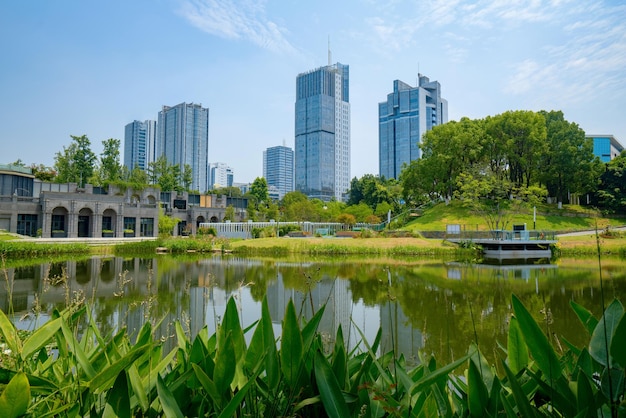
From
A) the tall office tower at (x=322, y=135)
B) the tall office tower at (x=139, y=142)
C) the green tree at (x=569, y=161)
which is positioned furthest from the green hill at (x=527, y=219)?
the tall office tower at (x=139, y=142)

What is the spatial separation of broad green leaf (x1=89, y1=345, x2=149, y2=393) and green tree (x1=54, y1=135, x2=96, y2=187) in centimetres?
4650

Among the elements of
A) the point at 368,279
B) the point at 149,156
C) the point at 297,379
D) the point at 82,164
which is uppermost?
the point at 149,156

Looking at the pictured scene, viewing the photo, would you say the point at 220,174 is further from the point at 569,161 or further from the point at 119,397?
the point at 119,397

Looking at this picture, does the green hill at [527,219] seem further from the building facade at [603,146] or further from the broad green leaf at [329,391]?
the building facade at [603,146]

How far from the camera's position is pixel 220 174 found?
141500mm

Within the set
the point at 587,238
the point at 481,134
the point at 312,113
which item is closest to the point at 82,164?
the point at 481,134

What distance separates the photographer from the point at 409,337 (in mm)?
5172

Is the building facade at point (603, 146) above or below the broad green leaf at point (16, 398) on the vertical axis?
above

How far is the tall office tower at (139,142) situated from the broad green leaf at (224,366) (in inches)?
3979

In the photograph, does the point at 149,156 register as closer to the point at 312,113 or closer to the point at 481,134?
the point at 312,113

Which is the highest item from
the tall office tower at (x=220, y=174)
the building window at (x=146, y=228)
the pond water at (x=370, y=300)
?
the tall office tower at (x=220, y=174)

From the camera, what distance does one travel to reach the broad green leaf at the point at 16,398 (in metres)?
0.98

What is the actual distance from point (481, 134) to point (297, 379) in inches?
1393

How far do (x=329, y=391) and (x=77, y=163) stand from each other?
4794 centimetres
